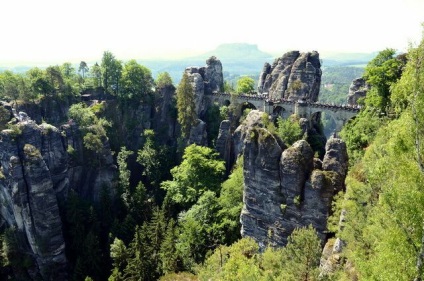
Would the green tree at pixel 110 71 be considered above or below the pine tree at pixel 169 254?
above

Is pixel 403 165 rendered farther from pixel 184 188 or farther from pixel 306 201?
pixel 184 188

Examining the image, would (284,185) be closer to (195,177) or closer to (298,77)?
(195,177)

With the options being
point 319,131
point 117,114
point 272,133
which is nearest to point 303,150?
point 272,133

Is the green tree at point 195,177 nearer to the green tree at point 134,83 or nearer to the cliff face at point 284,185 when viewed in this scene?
the cliff face at point 284,185

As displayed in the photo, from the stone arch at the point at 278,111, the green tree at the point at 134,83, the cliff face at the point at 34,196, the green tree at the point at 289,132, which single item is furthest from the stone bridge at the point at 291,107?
the cliff face at the point at 34,196

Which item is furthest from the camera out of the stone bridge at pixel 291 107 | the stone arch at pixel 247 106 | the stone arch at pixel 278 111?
the stone arch at pixel 247 106

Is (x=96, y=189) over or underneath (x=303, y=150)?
underneath

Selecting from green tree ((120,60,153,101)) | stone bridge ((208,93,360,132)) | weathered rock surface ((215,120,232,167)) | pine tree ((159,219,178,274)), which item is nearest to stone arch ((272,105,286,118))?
stone bridge ((208,93,360,132))
